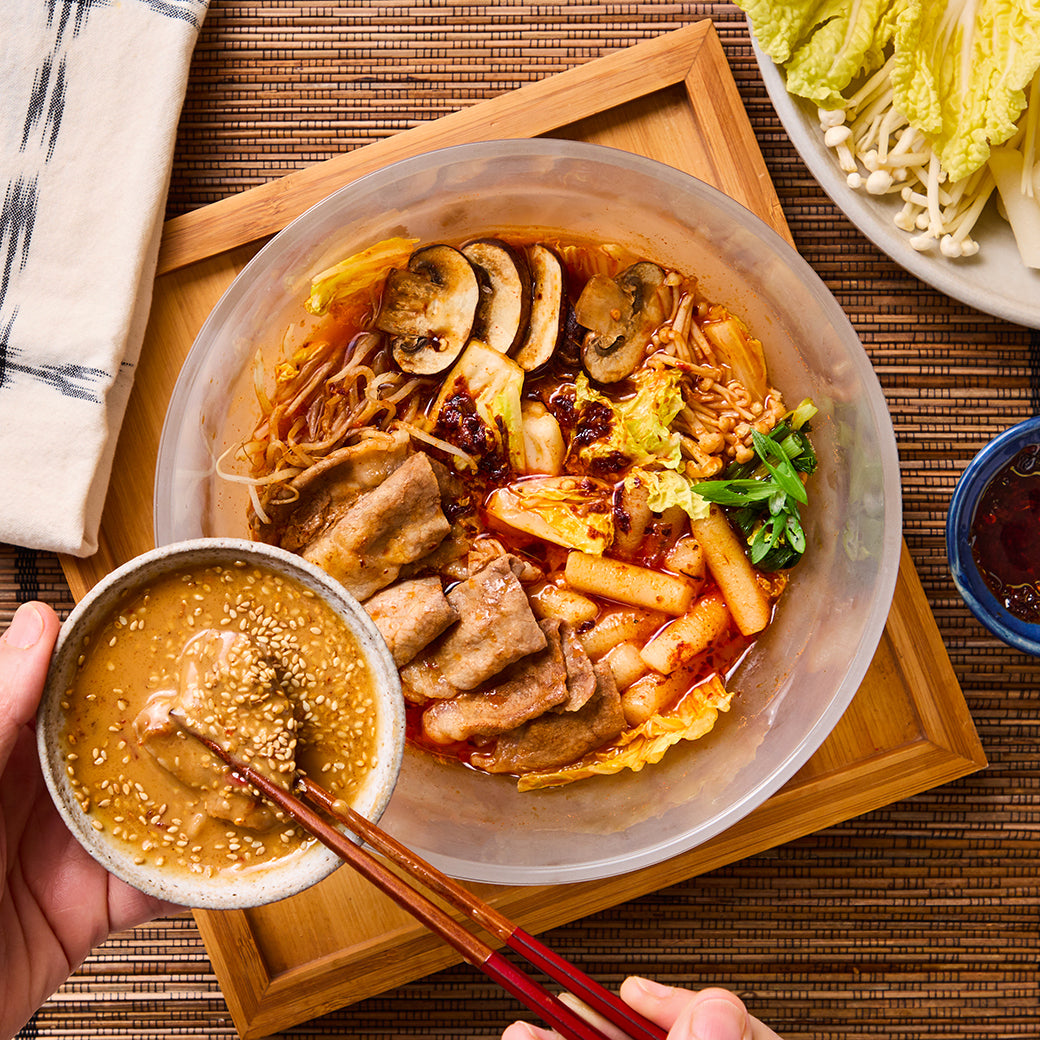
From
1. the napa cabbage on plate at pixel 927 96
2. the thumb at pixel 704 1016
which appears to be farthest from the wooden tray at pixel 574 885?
the thumb at pixel 704 1016

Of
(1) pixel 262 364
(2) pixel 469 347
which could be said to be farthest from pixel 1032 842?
(1) pixel 262 364

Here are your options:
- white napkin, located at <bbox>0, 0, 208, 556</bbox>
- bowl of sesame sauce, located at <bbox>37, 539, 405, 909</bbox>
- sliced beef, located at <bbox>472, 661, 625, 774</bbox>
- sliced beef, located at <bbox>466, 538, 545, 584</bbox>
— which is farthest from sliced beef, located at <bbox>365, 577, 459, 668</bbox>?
white napkin, located at <bbox>0, 0, 208, 556</bbox>

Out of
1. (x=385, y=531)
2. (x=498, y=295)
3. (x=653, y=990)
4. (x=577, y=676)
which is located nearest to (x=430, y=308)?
(x=498, y=295)

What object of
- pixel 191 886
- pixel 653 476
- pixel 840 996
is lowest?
pixel 840 996

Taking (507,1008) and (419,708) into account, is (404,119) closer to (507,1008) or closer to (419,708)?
(419,708)

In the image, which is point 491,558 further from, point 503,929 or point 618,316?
point 503,929

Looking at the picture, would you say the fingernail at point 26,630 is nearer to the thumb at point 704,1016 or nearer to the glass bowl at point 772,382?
the glass bowl at point 772,382
